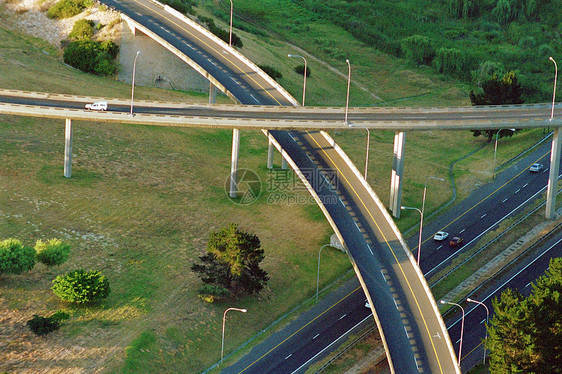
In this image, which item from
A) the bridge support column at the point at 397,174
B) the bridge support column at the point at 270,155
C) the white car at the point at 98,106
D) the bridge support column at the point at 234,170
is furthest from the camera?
the bridge support column at the point at 270,155

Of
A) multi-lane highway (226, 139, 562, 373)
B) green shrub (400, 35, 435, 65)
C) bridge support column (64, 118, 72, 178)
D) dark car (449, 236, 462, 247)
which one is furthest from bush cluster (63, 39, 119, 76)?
dark car (449, 236, 462, 247)

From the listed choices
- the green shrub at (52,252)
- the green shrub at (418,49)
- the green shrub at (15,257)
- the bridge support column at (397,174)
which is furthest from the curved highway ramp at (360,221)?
the green shrub at (418,49)

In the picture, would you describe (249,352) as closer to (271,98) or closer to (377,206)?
(377,206)

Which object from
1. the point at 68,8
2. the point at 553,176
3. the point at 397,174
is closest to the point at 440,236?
the point at 397,174

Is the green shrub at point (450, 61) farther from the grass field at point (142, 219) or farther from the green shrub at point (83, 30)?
the green shrub at point (83, 30)

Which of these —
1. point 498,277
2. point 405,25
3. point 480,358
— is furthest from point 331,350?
point 405,25
